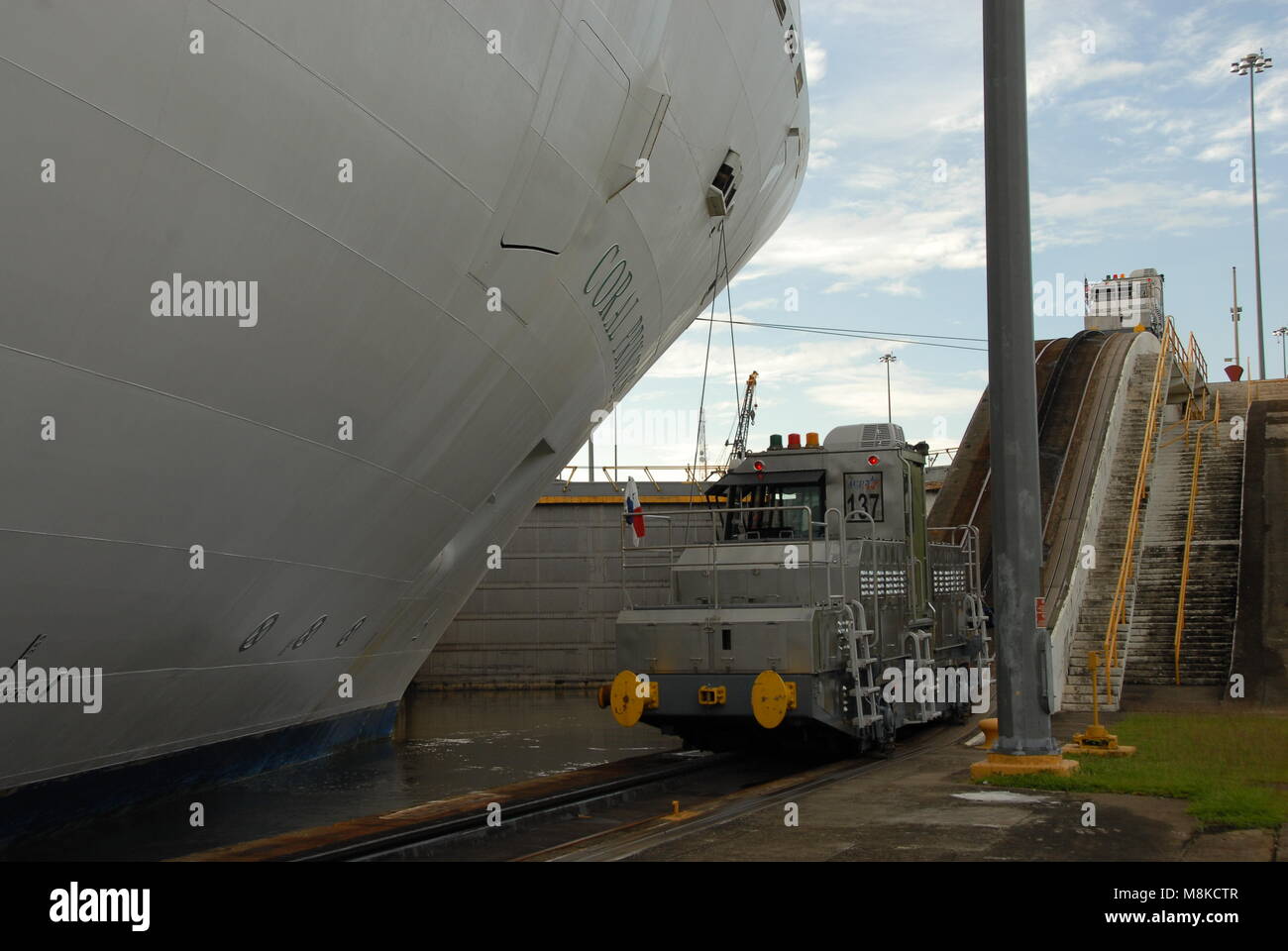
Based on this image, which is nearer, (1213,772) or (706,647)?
(1213,772)

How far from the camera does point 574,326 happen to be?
10.5 metres

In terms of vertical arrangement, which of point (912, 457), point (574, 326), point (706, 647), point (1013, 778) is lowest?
point (1013, 778)

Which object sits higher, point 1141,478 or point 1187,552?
point 1141,478

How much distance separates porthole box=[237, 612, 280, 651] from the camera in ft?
30.0

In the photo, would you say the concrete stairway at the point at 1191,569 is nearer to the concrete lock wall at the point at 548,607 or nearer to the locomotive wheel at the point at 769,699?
the locomotive wheel at the point at 769,699

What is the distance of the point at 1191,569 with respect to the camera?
17.7m

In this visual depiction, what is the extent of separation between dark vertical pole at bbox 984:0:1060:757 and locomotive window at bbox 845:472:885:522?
2.69 meters

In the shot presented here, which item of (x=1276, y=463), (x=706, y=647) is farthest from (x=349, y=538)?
(x=1276, y=463)

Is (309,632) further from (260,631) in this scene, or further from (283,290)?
(283,290)

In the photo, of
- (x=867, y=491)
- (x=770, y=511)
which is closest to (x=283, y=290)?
(x=770, y=511)

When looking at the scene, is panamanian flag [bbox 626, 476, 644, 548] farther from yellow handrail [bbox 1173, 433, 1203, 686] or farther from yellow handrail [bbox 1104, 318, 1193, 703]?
yellow handrail [bbox 1173, 433, 1203, 686]

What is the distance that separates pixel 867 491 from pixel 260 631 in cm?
627
